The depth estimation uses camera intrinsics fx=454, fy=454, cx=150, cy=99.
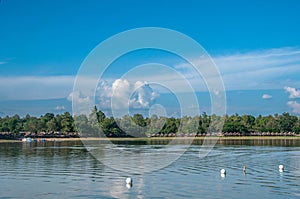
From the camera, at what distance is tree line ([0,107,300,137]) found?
177 meters

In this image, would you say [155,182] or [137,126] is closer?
[155,182]

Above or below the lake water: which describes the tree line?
above

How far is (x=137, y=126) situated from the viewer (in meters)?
191

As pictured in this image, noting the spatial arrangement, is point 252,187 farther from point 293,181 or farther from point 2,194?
point 2,194

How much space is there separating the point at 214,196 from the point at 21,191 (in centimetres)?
1388

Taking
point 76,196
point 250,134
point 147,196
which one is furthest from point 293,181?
point 250,134

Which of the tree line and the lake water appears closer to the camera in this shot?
the lake water

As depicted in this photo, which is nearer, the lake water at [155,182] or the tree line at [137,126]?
the lake water at [155,182]

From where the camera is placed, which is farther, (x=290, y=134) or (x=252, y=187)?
(x=290, y=134)

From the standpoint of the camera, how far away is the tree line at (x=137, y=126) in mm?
177375

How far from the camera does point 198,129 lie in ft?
609

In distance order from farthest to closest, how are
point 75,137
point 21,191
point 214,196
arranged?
point 75,137 < point 21,191 < point 214,196

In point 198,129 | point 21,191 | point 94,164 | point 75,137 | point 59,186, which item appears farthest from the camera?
point 198,129

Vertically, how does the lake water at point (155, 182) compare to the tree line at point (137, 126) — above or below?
below
